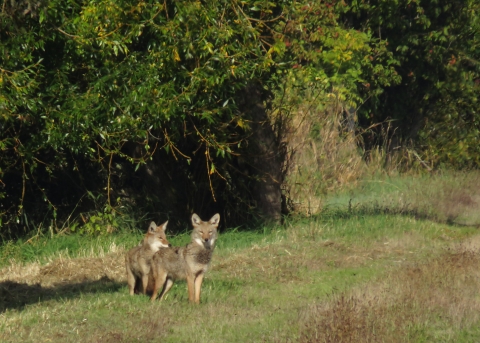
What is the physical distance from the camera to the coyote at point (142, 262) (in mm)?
10781

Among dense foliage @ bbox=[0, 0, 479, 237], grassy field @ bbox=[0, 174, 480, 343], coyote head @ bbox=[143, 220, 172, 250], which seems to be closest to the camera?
grassy field @ bbox=[0, 174, 480, 343]

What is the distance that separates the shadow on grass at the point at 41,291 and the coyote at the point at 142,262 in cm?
47

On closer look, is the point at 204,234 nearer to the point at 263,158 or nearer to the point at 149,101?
the point at 149,101

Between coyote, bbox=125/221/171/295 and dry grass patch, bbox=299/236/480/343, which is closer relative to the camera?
dry grass patch, bbox=299/236/480/343

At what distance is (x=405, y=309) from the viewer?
9.64 meters

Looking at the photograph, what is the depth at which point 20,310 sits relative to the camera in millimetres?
10141

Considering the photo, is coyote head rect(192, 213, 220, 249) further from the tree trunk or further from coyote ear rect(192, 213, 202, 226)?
the tree trunk

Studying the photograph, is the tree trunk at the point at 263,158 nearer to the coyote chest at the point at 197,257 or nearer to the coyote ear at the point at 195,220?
the coyote ear at the point at 195,220

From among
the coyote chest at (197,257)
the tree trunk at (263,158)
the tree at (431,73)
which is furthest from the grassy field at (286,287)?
the tree at (431,73)

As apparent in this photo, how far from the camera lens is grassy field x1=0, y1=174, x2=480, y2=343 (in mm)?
8859

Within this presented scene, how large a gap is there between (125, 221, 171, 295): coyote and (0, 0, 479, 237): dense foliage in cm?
205

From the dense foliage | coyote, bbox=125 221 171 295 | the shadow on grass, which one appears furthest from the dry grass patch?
the dense foliage

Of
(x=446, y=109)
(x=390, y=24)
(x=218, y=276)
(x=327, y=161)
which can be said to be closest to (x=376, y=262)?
(x=218, y=276)

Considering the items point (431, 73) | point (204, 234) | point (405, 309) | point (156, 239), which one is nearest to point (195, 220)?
point (204, 234)
